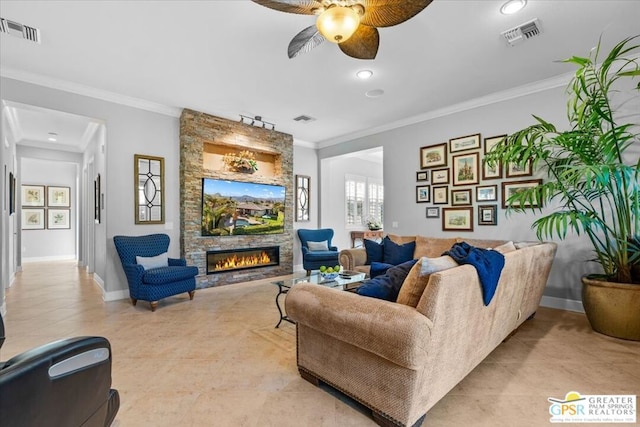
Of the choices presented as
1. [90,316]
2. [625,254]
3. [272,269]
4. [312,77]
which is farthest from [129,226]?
[625,254]

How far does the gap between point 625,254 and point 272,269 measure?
16.2 ft

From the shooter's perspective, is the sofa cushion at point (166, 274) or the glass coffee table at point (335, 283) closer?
the glass coffee table at point (335, 283)

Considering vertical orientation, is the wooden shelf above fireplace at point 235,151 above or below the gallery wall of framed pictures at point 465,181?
above

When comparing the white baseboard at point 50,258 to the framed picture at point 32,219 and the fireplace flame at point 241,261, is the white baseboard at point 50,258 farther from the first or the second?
the fireplace flame at point 241,261

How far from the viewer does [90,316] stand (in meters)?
3.61

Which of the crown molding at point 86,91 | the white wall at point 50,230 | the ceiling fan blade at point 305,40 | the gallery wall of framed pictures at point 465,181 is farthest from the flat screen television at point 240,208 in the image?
the white wall at point 50,230

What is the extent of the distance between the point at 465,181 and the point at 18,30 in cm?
546

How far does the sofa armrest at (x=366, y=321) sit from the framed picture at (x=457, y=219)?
3.47 meters

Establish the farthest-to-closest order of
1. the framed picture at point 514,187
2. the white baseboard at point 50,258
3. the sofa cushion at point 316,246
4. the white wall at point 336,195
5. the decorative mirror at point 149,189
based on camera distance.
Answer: the white baseboard at point 50,258
the white wall at point 336,195
the sofa cushion at point 316,246
the decorative mirror at point 149,189
the framed picture at point 514,187

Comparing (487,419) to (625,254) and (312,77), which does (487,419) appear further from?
(312,77)

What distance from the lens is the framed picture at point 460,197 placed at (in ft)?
15.2

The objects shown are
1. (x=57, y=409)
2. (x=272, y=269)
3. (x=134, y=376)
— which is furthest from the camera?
(x=272, y=269)

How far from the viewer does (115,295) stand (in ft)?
14.2

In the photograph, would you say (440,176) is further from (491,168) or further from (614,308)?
(614,308)
